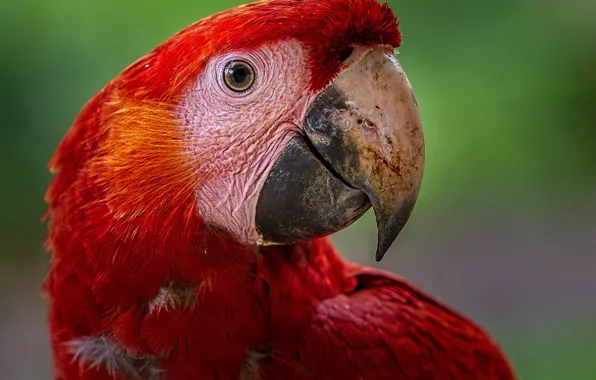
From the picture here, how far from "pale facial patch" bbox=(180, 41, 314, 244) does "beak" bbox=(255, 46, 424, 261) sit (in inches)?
1.1

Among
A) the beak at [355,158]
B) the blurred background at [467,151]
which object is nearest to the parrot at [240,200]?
the beak at [355,158]

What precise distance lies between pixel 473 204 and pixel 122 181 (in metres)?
2.18

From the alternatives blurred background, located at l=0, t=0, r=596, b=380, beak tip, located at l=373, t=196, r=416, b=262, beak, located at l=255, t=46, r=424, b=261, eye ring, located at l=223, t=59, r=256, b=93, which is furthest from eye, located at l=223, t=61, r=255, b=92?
blurred background, located at l=0, t=0, r=596, b=380

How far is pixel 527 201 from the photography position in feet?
9.72

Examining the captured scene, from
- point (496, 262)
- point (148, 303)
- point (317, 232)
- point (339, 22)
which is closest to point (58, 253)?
point (148, 303)

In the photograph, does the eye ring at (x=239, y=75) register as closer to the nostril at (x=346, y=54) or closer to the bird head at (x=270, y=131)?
the bird head at (x=270, y=131)

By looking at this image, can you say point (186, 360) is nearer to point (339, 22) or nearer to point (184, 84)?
point (184, 84)

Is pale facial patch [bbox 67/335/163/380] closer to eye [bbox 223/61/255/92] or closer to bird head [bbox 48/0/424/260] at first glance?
bird head [bbox 48/0/424/260]

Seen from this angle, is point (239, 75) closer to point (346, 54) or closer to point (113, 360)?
point (346, 54)

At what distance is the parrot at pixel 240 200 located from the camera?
0.98m

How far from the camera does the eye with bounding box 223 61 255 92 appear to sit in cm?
101

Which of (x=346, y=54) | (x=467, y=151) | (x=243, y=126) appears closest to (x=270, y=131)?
(x=243, y=126)

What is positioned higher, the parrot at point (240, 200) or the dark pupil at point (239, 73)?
the dark pupil at point (239, 73)

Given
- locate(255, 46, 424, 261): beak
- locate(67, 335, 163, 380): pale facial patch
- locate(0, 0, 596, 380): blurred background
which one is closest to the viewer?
locate(255, 46, 424, 261): beak
